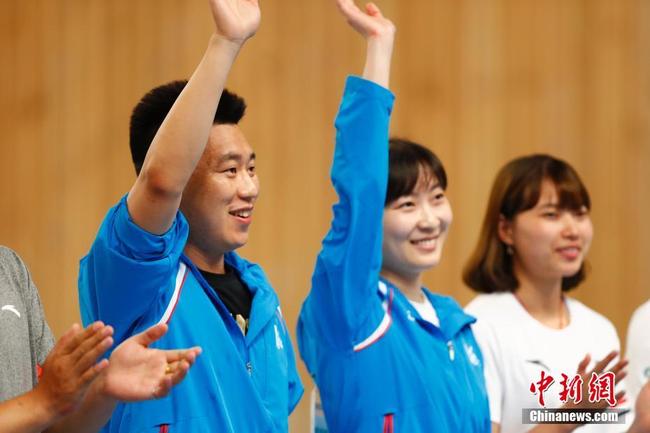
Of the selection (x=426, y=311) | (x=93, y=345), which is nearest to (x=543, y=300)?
(x=426, y=311)

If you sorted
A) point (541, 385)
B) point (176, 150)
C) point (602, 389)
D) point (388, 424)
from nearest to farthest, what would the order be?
point (176, 150) → point (388, 424) → point (602, 389) → point (541, 385)

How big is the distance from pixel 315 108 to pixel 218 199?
6.39 ft

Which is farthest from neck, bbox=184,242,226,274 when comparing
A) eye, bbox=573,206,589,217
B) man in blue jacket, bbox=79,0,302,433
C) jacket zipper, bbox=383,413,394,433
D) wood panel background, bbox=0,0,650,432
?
wood panel background, bbox=0,0,650,432

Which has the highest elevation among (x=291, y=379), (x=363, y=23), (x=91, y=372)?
(x=363, y=23)

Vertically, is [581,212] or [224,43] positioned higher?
[224,43]

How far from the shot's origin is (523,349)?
2482 mm

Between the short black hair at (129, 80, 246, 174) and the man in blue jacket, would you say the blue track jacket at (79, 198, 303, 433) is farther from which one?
the short black hair at (129, 80, 246, 174)

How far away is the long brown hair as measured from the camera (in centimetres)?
265

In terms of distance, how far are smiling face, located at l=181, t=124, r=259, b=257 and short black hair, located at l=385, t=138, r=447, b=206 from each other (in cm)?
53

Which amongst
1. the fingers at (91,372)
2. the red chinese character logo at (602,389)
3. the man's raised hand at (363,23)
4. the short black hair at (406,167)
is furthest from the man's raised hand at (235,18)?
the red chinese character logo at (602,389)

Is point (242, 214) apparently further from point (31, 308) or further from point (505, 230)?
point (505, 230)

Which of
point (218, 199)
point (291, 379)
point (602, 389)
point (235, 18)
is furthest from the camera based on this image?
point (602, 389)

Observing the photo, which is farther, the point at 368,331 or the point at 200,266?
the point at 368,331

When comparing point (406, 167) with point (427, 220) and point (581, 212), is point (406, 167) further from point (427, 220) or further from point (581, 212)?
point (581, 212)
